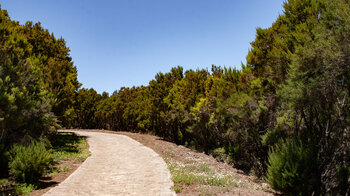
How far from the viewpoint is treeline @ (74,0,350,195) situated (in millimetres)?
9305

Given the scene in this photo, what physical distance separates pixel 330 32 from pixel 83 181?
41.2ft

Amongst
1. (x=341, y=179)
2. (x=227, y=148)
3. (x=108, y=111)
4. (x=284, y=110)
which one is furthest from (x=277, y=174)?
(x=108, y=111)

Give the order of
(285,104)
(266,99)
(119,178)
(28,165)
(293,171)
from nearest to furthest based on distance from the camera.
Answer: (293,171) < (28,165) < (119,178) < (285,104) < (266,99)

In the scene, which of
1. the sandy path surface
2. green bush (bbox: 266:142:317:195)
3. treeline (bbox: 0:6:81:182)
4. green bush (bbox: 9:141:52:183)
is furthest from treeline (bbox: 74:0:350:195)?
treeline (bbox: 0:6:81:182)

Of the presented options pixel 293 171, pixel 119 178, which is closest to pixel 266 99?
pixel 293 171

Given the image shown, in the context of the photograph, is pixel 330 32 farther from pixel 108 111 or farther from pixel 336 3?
pixel 108 111

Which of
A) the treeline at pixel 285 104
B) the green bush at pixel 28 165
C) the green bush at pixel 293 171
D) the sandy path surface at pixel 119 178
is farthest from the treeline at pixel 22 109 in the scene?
the treeline at pixel 285 104

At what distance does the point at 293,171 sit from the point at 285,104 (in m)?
6.69

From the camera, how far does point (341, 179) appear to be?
9.45m

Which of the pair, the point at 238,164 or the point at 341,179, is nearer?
the point at 341,179

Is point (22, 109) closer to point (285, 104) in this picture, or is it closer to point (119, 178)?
point (119, 178)

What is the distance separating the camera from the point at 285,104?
14438 mm

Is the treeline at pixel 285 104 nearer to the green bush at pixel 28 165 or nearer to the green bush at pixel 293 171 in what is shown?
the green bush at pixel 293 171

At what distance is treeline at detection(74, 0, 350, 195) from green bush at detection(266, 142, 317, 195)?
0.04m
